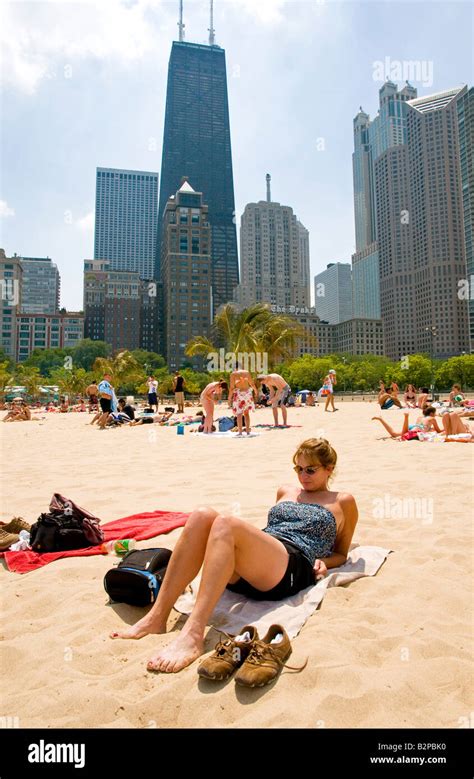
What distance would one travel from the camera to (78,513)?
370 cm

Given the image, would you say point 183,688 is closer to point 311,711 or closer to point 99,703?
point 99,703

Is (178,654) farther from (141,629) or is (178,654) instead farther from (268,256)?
(268,256)

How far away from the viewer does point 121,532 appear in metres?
3.79

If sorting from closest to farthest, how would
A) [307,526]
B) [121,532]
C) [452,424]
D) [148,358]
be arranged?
[307,526] → [121,532] → [452,424] → [148,358]

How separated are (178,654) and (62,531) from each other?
1.85 metres

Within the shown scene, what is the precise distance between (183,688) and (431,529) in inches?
108

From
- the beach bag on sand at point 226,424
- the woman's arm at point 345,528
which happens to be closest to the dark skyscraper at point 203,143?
the beach bag on sand at point 226,424

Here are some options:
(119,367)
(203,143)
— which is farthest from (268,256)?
(119,367)

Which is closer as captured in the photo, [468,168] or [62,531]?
[62,531]

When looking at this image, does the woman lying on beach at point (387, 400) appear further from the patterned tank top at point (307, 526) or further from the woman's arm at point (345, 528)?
the patterned tank top at point (307, 526)

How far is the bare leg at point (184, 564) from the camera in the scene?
2.41 meters

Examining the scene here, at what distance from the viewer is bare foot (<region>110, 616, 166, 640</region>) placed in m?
2.33

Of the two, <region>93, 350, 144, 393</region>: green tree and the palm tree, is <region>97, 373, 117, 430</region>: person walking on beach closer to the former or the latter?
the palm tree

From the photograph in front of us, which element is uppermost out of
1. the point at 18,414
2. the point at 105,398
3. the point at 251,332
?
the point at 251,332
